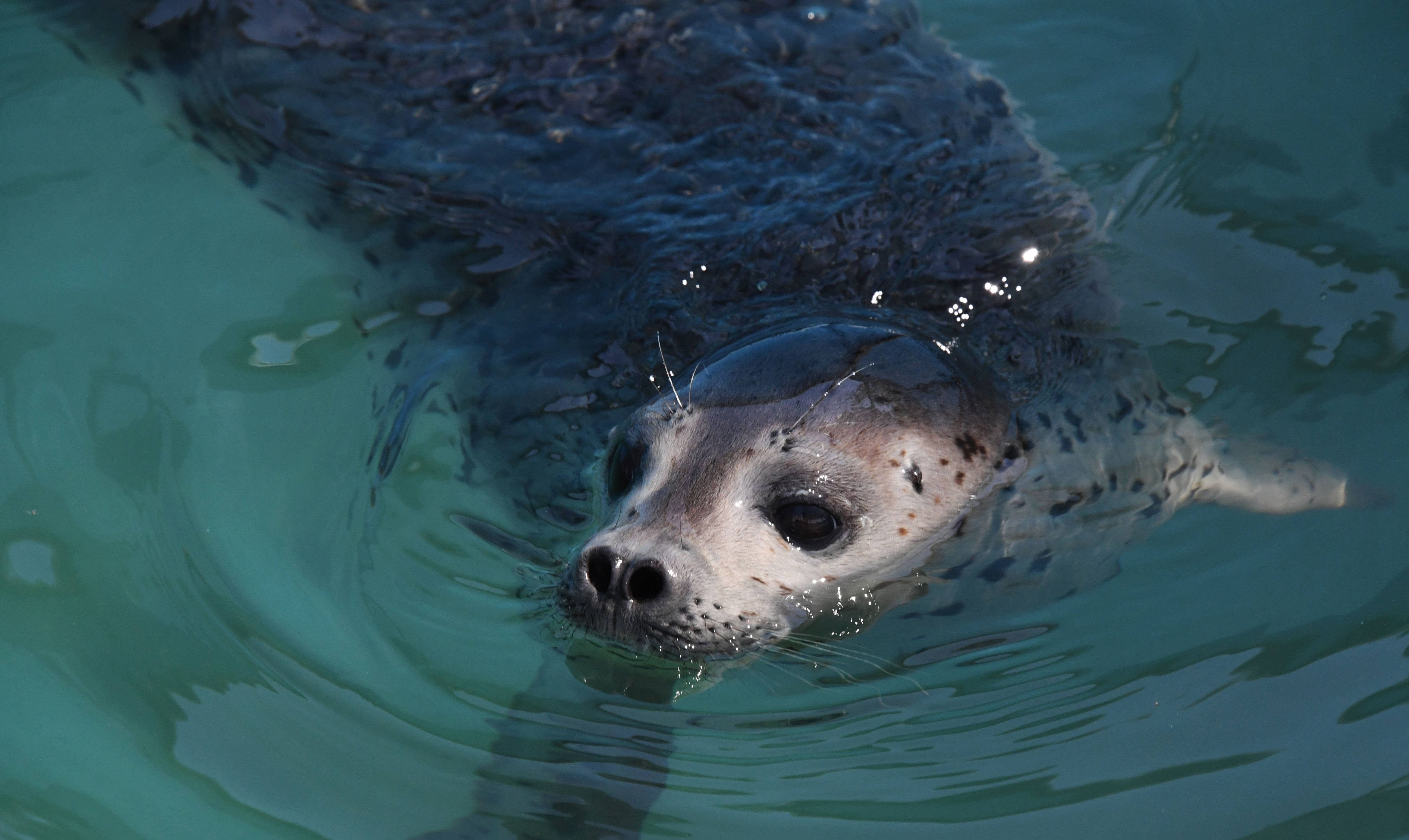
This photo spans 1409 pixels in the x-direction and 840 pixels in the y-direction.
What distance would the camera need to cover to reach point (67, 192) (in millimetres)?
4406

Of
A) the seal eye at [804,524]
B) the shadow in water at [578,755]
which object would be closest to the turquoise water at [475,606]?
the shadow in water at [578,755]

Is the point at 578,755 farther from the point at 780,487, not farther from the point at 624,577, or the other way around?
the point at 780,487

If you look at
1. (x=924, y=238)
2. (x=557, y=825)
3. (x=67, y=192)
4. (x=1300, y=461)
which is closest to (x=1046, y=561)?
(x=1300, y=461)

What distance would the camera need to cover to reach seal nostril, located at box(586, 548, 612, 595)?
117 inches

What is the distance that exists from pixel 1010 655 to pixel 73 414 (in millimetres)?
2531

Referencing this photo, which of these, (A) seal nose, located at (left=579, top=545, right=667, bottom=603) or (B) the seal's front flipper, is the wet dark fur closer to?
(B) the seal's front flipper

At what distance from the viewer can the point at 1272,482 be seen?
3.60m

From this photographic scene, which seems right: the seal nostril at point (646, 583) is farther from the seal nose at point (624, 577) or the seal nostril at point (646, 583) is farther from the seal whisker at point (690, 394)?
the seal whisker at point (690, 394)

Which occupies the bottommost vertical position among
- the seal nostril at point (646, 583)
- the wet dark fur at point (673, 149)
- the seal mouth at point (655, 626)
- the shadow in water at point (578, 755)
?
the shadow in water at point (578, 755)

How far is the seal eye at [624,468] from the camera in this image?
347 cm

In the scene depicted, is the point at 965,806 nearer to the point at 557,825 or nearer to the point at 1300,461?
the point at 557,825

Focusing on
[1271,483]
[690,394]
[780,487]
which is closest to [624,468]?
[690,394]

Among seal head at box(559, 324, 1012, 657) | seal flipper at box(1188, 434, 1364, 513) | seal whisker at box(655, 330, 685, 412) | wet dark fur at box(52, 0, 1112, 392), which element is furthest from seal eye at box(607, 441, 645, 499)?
seal flipper at box(1188, 434, 1364, 513)

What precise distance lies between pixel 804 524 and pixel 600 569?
1.80 ft
